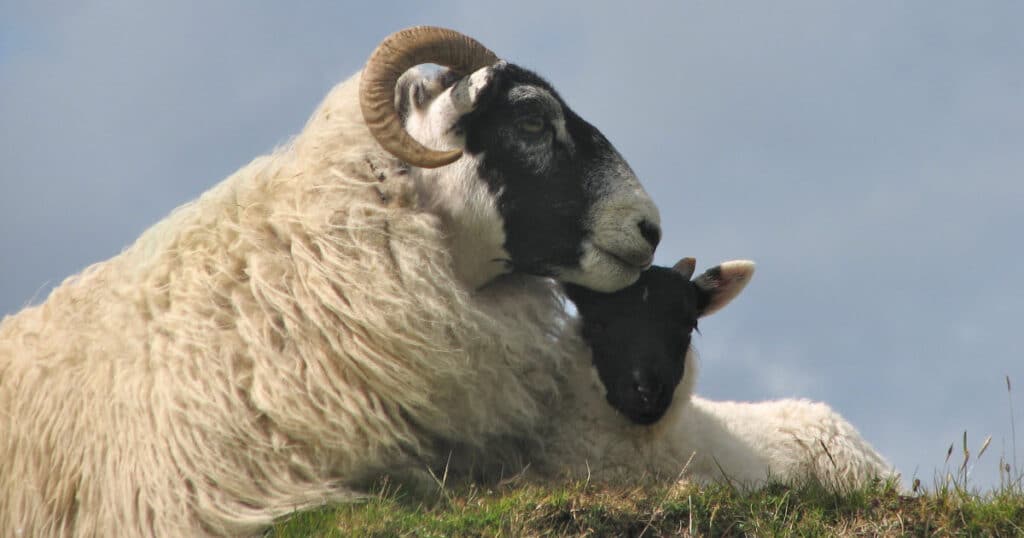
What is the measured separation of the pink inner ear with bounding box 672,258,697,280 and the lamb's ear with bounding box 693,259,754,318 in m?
0.10

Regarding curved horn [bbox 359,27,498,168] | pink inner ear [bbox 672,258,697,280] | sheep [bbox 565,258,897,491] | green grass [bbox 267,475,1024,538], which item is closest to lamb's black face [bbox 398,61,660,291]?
curved horn [bbox 359,27,498,168]

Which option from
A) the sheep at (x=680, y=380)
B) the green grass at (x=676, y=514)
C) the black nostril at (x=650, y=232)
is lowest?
the green grass at (x=676, y=514)

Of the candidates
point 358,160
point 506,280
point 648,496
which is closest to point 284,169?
point 358,160

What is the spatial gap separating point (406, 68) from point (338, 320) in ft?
4.48

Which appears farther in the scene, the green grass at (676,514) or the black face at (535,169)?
the black face at (535,169)

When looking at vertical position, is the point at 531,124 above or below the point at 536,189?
above

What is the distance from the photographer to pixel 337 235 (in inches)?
249

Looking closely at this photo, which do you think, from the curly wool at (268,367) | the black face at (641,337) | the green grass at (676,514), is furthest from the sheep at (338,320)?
the green grass at (676,514)

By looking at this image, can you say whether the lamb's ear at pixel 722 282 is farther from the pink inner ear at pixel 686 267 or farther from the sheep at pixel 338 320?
the sheep at pixel 338 320

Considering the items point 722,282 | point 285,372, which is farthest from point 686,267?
point 285,372

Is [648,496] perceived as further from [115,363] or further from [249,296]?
[115,363]

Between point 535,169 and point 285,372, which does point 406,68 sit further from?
point 285,372

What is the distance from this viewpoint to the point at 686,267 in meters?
7.11

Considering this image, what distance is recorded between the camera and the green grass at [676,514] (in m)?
5.38
